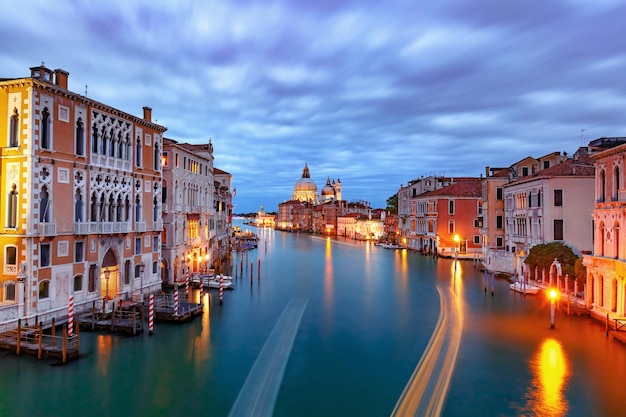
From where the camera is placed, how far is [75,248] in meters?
18.2

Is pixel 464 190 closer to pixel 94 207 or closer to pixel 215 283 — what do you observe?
pixel 215 283

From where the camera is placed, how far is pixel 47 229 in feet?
54.1

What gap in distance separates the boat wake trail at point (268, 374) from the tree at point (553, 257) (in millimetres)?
14319

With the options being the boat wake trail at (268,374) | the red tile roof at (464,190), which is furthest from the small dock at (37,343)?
the red tile roof at (464,190)

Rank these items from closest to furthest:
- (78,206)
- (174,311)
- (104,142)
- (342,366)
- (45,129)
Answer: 1. (342,366)
2. (45,129)
3. (78,206)
4. (174,311)
5. (104,142)

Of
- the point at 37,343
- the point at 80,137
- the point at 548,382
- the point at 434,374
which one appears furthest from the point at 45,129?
the point at 548,382

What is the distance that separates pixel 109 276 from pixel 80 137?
627cm

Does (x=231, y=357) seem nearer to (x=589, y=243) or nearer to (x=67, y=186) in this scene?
(x=67, y=186)

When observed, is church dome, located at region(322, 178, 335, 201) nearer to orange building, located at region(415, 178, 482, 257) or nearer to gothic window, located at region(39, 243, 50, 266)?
orange building, located at region(415, 178, 482, 257)

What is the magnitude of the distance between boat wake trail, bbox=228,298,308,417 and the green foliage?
Answer: 47.4ft

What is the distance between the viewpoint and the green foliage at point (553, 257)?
2410 centimetres

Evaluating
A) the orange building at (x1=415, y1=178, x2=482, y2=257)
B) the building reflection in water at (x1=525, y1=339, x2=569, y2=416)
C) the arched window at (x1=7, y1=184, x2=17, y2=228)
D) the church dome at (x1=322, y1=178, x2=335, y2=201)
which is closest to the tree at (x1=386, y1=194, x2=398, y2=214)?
the orange building at (x1=415, y1=178, x2=482, y2=257)

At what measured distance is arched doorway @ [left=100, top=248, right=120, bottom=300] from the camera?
65.8ft

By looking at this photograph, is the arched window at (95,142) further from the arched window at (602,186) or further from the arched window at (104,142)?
the arched window at (602,186)
